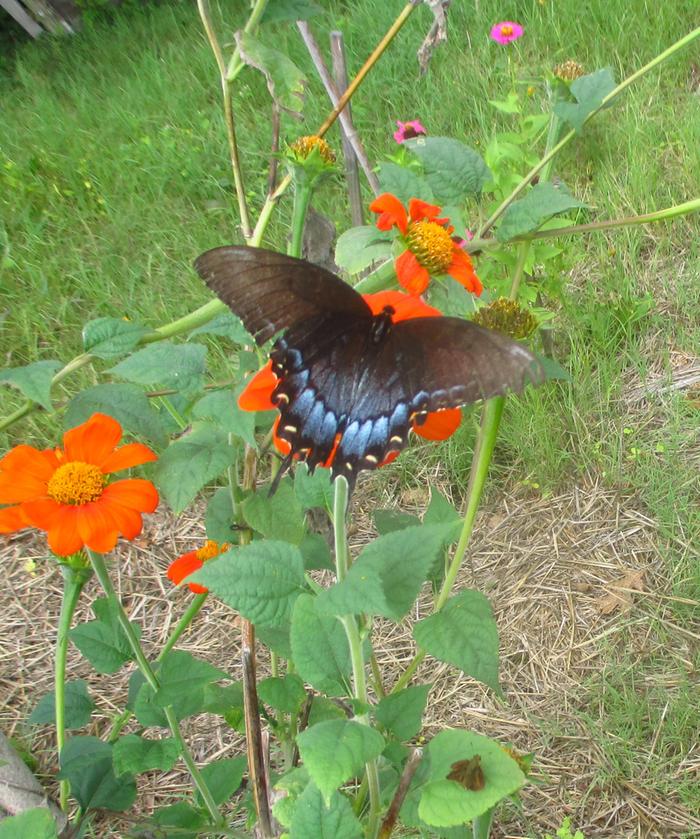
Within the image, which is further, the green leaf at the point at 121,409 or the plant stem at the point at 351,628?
the green leaf at the point at 121,409

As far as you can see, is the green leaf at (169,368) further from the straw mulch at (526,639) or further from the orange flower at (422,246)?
Result: the straw mulch at (526,639)

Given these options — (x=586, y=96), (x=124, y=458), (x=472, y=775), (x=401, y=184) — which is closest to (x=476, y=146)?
(x=586, y=96)

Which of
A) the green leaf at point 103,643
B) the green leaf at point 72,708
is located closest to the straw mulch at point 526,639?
the green leaf at point 72,708

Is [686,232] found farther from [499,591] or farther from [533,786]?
[533,786]

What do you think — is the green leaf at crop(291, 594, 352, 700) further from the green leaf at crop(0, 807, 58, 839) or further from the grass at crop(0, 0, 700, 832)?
the grass at crop(0, 0, 700, 832)

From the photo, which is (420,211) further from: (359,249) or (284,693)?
(284,693)

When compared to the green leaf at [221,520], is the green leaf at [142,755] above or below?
below

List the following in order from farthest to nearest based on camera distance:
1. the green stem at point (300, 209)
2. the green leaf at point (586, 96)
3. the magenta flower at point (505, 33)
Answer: the magenta flower at point (505, 33) < the green leaf at point (586, 96) < the green stem at point (300, 209)
